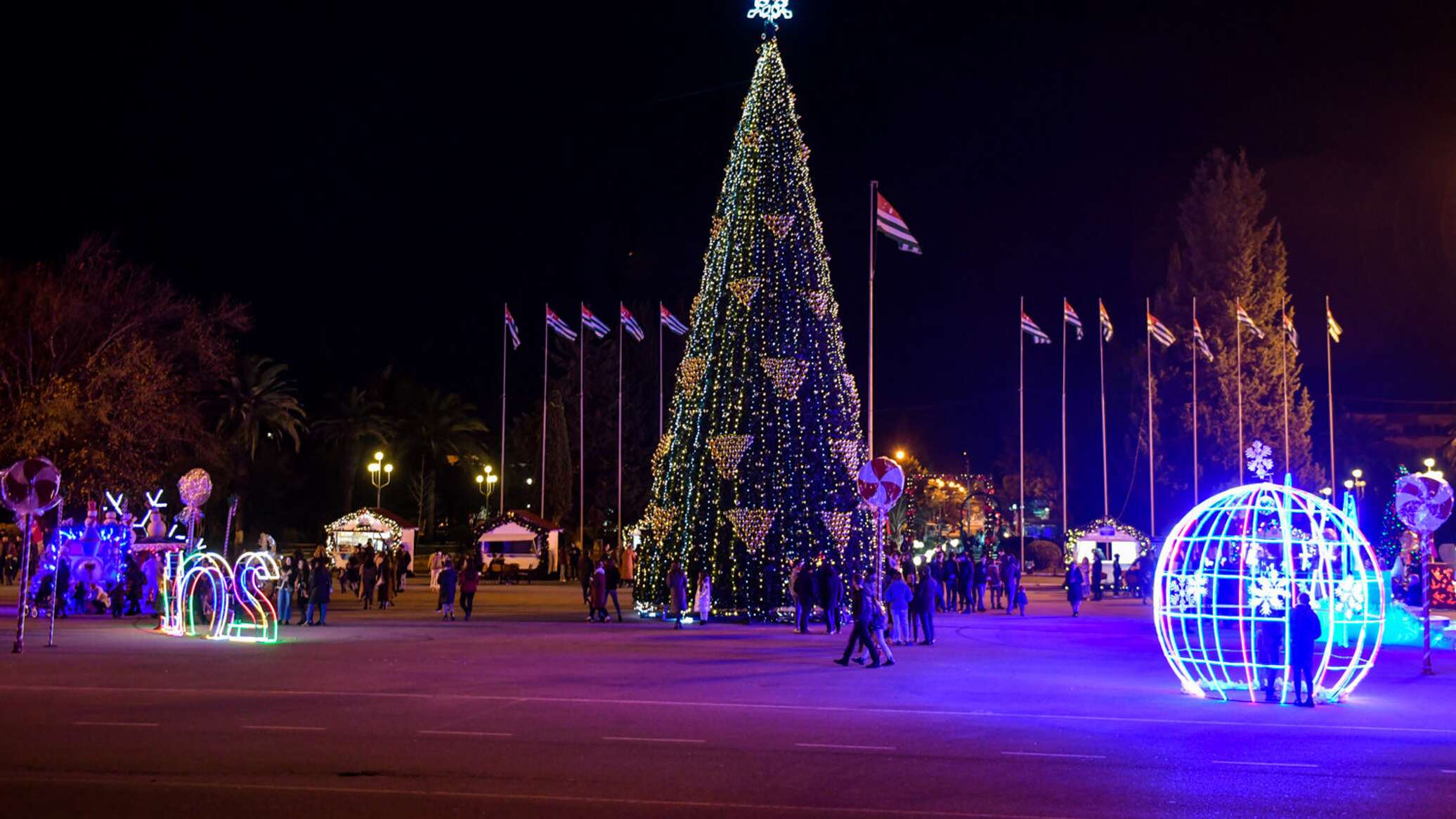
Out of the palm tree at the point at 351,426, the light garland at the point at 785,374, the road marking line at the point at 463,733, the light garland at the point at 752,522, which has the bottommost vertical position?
the road marking line at the point at 463,733

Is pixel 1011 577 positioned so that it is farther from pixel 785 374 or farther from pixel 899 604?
pixel 899 604

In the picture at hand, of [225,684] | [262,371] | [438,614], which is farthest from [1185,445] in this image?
[225,684]

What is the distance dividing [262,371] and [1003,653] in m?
55.5

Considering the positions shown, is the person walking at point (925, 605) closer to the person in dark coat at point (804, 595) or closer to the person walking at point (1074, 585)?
the person in dark coat at point (804, 595)

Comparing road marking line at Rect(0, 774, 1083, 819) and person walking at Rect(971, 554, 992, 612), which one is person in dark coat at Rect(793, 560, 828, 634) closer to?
person walking at Rect(971, 554, 992, 612)

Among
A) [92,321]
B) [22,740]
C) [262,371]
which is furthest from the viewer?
[262,371]

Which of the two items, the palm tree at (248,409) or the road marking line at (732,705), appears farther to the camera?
the palm tree at (248,409)

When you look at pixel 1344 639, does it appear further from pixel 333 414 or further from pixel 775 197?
pixel 333 414

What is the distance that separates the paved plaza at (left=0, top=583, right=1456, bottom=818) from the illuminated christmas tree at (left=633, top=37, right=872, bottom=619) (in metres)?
5.81

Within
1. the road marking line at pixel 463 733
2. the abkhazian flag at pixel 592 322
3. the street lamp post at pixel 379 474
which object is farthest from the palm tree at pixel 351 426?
the road marking line at pixel 463 733

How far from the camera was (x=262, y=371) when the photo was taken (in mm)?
68812

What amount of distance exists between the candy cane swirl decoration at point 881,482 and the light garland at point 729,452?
660cm

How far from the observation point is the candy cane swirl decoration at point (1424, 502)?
22.6 m

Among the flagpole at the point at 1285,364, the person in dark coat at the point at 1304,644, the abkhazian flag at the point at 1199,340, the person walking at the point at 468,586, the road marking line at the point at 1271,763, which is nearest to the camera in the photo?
the road marking line at the point at 1271,763
